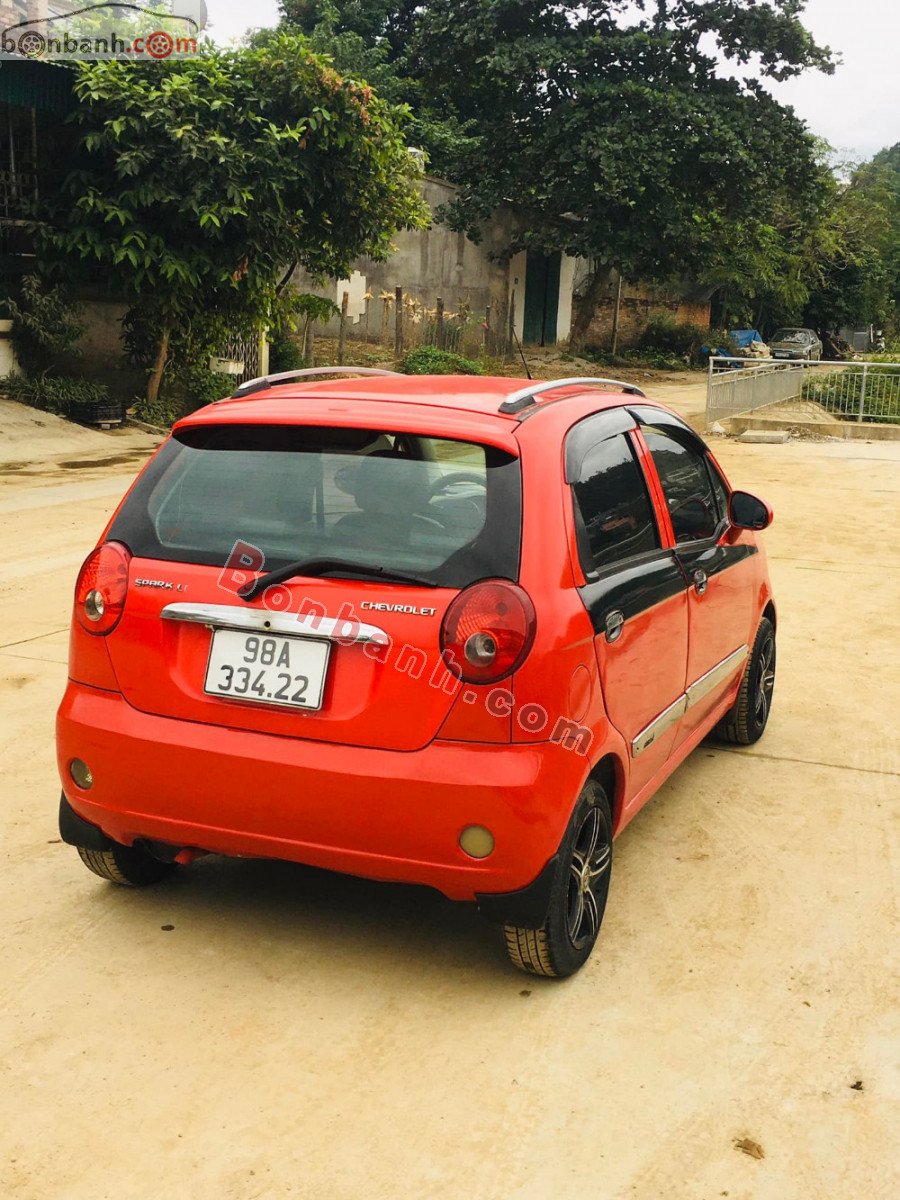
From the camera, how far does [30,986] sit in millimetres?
3332

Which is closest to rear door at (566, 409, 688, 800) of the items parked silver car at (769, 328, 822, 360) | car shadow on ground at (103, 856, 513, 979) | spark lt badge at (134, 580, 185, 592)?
car shadow on ground at (103, 856, 513, 979)

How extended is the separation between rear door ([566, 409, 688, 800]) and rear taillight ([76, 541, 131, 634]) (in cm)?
124

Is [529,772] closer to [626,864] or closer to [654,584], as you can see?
[654,584]

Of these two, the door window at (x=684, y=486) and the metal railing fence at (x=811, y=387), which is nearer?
the door window at (x=684, y=486)

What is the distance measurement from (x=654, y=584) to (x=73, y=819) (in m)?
1.83

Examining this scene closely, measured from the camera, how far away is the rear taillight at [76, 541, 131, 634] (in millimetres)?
3455

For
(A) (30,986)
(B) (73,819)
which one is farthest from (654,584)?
(A) (30,986)

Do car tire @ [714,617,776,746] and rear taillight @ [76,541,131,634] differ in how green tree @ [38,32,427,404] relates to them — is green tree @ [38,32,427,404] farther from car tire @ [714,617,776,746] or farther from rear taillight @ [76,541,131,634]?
rear taillight @ [76,541,131,634]

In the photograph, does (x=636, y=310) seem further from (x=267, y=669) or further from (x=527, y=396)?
(x=267, y=669)

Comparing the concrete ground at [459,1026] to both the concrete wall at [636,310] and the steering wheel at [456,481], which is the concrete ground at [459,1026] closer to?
the steering wheel at [456,481]

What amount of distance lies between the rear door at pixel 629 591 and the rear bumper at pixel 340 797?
1.42 ft

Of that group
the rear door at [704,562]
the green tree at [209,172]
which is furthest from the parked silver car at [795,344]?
the rear door at [704,562]

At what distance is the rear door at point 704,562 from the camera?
14.3ft

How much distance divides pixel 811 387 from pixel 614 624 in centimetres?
2056
